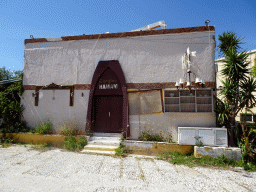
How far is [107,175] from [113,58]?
5745mm

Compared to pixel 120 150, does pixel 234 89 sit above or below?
above

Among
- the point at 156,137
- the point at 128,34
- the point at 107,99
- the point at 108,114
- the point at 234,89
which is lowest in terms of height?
the point at 156,137

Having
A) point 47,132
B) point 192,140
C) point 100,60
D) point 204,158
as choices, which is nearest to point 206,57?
point 192,140

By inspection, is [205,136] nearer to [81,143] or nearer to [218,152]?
[218,152]

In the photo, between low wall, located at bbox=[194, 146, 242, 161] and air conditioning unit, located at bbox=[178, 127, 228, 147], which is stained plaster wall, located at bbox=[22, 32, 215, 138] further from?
low wall, located at bbox=[194, 146, 242, 161]

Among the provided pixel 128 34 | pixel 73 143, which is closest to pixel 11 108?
pixel 73 143

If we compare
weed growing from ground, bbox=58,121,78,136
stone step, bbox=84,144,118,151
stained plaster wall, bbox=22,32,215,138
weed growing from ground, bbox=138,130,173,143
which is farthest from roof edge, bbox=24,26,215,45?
stone step, bbox=84,144,118,151

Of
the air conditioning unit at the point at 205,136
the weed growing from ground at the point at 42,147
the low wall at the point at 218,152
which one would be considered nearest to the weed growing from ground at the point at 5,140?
the weed growing from ground at the point at 42,147

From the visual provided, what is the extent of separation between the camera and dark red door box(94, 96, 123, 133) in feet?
25.3

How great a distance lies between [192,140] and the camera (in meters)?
6.10

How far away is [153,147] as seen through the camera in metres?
6.38

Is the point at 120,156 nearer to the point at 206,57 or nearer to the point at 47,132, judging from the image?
the point at 47,132

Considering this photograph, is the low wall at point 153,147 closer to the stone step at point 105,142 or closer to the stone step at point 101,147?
the stone step at point 105,142

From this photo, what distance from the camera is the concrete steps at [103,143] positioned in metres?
6.44
